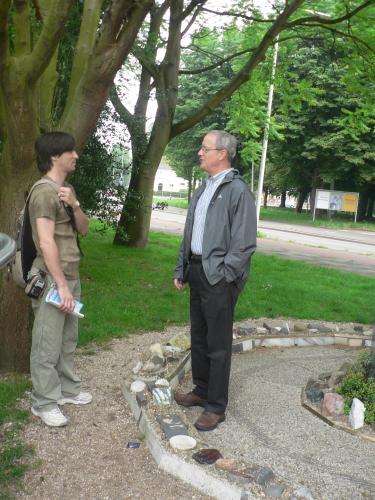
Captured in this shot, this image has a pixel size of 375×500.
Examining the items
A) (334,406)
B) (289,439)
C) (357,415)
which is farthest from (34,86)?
(357,415)

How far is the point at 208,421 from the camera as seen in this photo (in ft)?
12.7

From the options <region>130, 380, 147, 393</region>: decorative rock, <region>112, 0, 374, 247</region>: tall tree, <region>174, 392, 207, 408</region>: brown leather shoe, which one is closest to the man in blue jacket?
<region>174, 392, 207, 408</region>: brown leather shoe

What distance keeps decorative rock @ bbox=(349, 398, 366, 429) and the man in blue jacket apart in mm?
947

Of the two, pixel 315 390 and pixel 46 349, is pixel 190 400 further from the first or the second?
pixel 46 349

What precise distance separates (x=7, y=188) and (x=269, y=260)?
9.76 metres

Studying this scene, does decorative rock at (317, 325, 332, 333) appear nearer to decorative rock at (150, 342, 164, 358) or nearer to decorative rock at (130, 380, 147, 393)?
decorative rock at (150, 342, 164, 358)

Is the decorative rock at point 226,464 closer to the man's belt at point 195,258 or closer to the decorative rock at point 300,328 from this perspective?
the man's belt at point 195,258

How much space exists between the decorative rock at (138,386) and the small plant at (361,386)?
5.19 ft

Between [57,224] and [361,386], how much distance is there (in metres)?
2.63

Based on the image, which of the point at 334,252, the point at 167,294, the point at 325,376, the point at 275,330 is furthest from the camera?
the point at 334,252

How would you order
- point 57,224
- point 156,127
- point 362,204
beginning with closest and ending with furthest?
1. point 57,224
2. point 156,127
3. point 362,204

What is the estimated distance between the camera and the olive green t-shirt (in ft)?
11.9

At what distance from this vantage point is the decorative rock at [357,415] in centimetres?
396

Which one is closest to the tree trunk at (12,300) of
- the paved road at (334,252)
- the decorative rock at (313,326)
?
the decorative rock at (313,326)
